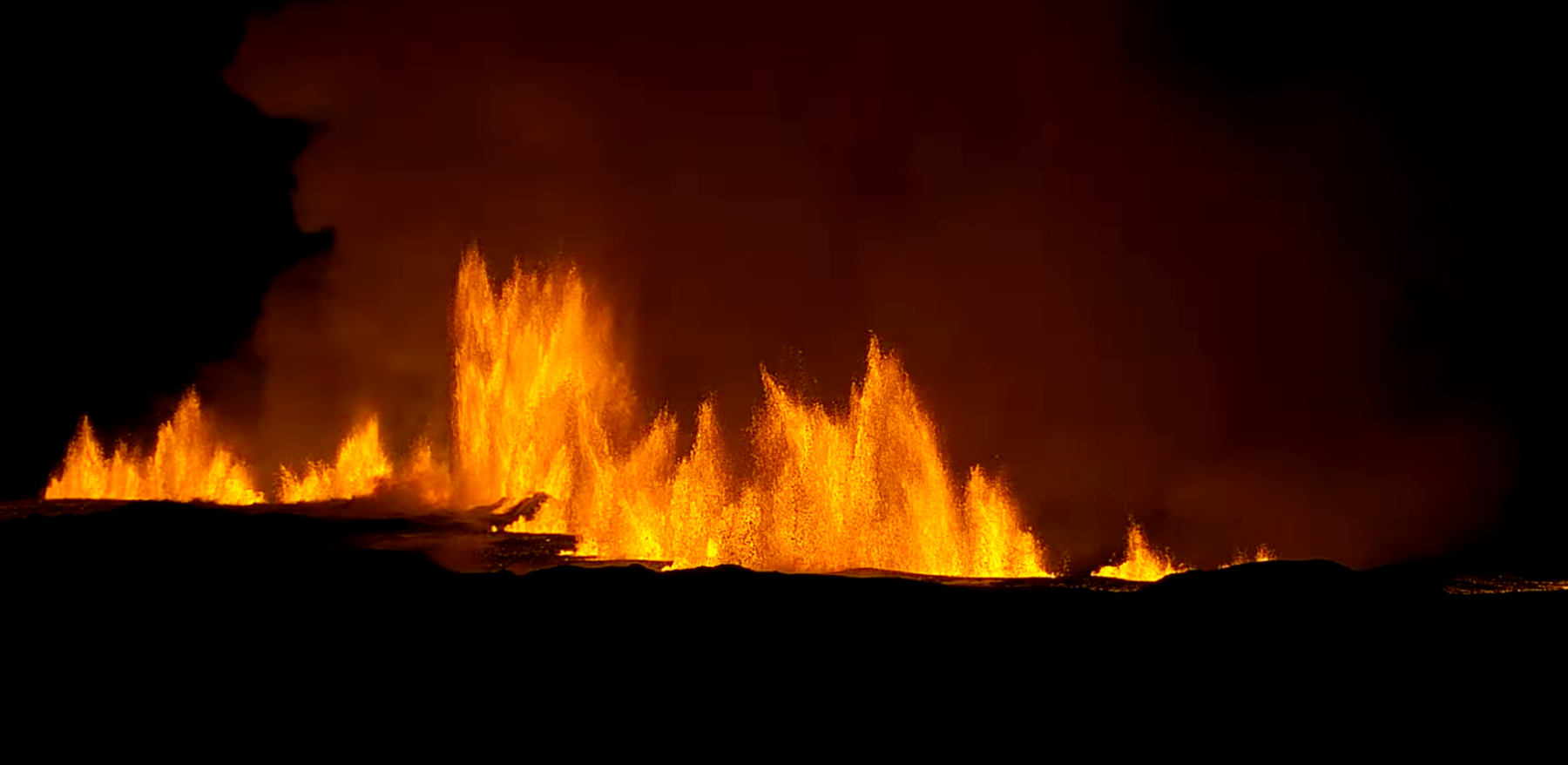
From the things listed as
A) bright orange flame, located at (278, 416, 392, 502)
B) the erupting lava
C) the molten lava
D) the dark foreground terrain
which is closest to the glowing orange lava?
the erupting lava

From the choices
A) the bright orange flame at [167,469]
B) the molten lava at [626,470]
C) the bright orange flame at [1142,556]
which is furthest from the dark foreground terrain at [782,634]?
the bright orange flame at [167,469]

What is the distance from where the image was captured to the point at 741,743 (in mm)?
7984

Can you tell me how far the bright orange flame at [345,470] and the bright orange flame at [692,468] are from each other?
4758 millimetres

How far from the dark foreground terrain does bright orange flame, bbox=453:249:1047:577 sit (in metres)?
3.95

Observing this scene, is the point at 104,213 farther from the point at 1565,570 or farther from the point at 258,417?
the point at 1565,570

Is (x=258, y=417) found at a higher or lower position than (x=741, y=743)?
higher

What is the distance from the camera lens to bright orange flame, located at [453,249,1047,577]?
51.2 feet

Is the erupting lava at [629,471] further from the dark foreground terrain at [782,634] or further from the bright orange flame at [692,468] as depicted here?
the dark foreground terrain at [782,634]

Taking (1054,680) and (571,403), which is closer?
(1054,680)

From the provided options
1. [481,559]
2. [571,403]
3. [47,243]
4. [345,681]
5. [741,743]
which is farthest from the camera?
[47,243]

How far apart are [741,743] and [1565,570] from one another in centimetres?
960

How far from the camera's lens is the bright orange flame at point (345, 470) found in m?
24.0

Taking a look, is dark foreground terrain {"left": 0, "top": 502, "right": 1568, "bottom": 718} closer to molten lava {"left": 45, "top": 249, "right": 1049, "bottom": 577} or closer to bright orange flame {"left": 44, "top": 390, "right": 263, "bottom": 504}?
molten lava {"left": 45, "top": 249, "right": 1049, "bottom": 577}

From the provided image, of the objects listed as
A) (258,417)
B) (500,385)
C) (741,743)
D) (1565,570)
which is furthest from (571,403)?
(1565,570)
